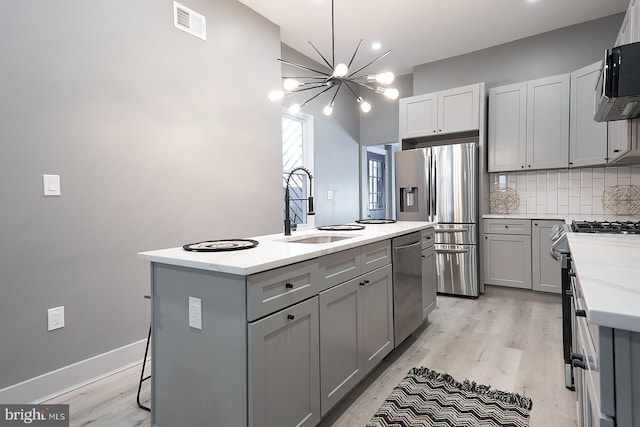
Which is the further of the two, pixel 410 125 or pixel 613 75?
pixel 410 125

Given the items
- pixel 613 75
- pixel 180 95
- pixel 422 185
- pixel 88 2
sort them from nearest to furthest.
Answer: pixel 613 75
pixel 88 2
pixel 180 95
pixel 422 185

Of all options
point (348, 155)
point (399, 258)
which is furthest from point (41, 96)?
point (348, 155)

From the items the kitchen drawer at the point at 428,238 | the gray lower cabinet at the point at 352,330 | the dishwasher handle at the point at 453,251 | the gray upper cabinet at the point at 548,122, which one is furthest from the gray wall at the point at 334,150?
the gray lower cabinet at the point at 352,330

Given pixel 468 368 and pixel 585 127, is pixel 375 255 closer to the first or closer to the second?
pixel 468 368

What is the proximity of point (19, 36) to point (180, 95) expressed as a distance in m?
1.01

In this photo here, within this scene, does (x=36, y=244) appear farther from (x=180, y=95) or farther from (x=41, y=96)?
(x=180, y=95)

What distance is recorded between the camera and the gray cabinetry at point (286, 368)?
4.32ft

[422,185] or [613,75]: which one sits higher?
[613,75]

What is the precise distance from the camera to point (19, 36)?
1.95 m

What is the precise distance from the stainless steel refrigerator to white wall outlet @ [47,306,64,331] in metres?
3.60

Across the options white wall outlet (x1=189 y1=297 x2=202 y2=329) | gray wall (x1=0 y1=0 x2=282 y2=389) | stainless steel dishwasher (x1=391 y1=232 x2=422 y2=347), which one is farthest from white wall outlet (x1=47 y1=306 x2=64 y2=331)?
stainless steel dishwasher (x1=391 y1=232 x2=422 y2=347)

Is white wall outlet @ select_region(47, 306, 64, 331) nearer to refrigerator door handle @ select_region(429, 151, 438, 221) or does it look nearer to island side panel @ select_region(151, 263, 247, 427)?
island side panel @ select_region(151, 263, 247, 427)

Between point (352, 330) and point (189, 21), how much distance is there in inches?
107

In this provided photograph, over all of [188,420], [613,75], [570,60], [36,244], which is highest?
[570,60]
